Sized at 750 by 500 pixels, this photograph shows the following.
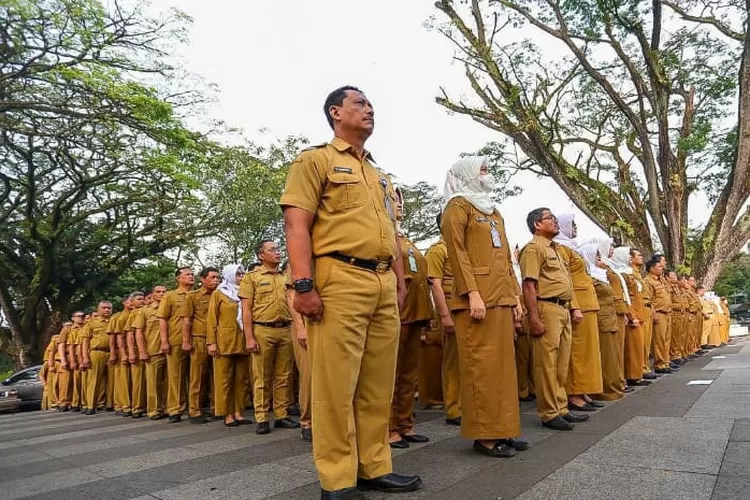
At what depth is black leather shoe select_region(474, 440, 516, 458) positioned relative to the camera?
11.3 feet

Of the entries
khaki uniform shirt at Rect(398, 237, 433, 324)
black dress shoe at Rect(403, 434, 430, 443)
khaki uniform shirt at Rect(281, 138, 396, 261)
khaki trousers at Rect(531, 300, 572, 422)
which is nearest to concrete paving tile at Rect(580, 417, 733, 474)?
khaki trousers at Rect(531, 300, 572, 422)

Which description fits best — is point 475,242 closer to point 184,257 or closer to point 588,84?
point 588,84

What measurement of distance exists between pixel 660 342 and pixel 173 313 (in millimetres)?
6681

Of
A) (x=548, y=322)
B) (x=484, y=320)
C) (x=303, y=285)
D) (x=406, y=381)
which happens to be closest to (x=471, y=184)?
(x=484, y=320)

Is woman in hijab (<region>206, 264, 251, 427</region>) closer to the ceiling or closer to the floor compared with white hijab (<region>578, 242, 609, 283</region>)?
closer to the floor

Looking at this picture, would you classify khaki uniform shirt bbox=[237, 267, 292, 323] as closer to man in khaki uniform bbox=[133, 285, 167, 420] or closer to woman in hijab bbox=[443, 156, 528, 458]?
woman in hijab bbox=[443, 156, 528, 458]

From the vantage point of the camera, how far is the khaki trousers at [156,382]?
7.35 metres

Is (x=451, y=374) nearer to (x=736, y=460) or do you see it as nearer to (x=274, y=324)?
(x=274, y=324)

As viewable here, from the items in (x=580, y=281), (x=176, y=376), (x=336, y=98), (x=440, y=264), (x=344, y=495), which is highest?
(x=336, y=98)

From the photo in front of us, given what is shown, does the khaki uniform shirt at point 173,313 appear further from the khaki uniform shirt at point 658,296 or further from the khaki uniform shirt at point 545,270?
the khaki uniform shirt at point 658,296

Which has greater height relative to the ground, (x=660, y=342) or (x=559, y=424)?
(x=660, y=342)

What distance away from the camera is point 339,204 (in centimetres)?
288

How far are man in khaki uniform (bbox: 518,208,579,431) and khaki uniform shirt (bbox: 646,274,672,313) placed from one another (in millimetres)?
4346

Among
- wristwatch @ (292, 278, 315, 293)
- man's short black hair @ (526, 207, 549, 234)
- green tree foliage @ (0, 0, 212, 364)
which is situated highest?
green tree foliage @ (0, 0, 212, 364)
